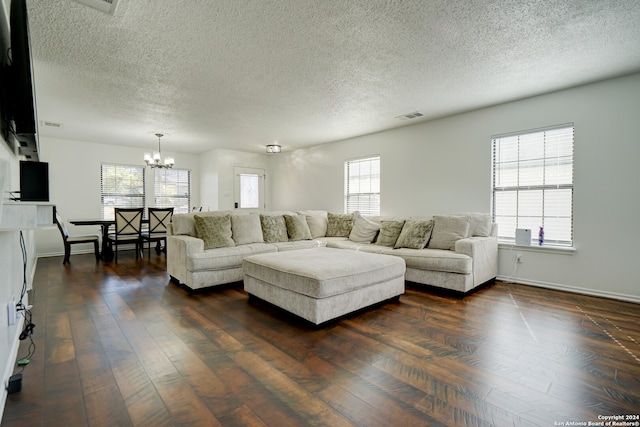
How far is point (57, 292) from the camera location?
3.54m

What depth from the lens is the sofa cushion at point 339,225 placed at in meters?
5.49

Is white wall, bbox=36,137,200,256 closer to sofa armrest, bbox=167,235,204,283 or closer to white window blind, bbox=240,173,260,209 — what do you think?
white window blind, bbox=240,173,260,209

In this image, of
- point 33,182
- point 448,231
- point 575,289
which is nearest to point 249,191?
point 448,231

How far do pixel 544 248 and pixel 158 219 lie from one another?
663 cm

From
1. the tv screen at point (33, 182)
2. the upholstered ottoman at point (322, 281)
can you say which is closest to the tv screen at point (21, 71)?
the tv screen at point (33, 182)

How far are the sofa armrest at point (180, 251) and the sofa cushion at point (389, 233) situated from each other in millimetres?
2611

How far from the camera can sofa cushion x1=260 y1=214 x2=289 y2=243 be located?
186 inches

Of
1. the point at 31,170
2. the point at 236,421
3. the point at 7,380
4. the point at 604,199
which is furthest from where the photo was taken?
the point at 604,199

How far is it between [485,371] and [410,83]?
298cm

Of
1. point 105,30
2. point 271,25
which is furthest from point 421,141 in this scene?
point 105,30

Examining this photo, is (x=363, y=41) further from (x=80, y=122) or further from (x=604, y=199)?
(x=80, y=122)

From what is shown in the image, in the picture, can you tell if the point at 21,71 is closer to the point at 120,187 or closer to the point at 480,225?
the point at 480,225

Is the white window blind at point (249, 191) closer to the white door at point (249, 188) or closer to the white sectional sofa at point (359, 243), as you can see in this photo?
the white door at point (249, 188)

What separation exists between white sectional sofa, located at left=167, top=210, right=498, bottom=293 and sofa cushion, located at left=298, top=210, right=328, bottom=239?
36 centimetres
